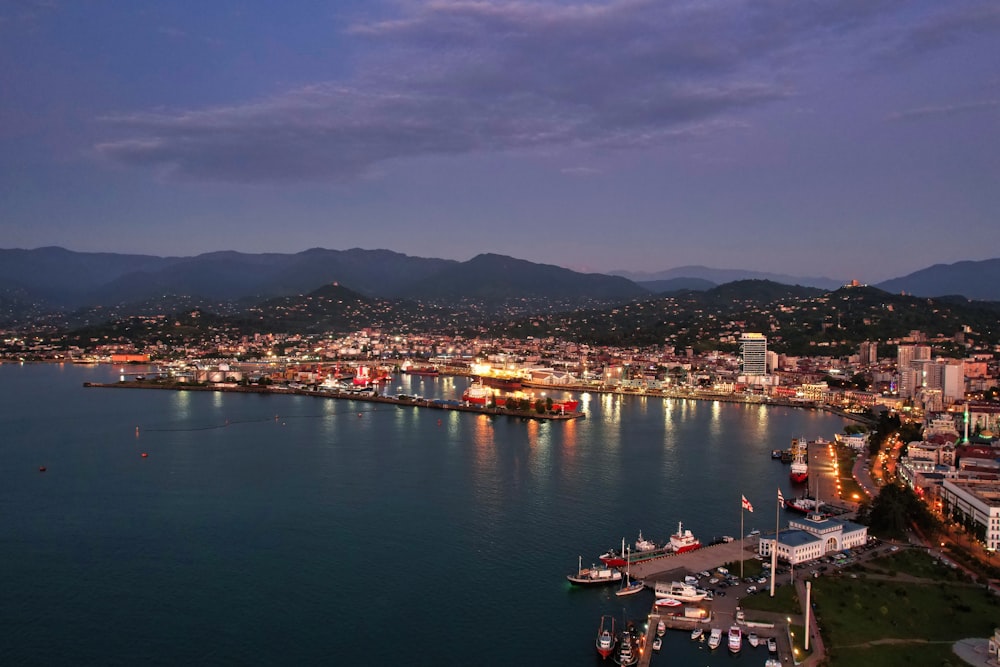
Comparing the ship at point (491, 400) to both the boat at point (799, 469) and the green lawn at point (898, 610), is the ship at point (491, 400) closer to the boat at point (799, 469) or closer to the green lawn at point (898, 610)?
the boat at point (799, 469)

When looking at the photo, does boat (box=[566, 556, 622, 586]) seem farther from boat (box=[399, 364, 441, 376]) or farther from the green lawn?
boat (box=[399, 364, 441, 376])

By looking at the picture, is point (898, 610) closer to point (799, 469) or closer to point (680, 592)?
point (680, 592)

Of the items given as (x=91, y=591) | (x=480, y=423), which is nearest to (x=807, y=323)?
(x=480, y=423)

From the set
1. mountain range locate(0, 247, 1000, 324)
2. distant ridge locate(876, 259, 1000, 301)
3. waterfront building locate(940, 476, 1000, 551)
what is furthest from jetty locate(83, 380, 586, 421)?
distant ridge locate(876, 259, 1000, 301)

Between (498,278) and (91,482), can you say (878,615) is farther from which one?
(498,278)

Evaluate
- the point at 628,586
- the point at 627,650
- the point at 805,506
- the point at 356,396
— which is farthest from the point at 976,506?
the point at 356,396

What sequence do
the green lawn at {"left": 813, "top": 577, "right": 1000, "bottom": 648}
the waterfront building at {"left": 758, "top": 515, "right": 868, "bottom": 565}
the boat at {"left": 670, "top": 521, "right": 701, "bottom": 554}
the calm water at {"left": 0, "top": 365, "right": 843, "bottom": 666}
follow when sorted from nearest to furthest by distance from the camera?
1. the green lawn at {"left": 813, "top": 577, "right": 1000, "bottom": 648}
2. the calm water at {"left": 0, "top": 365, "right": 843, "bottom": 666}
3. the waterfront building at {"left": 758, "top": 515, "right": 868, "bottom": 565}
4. the boat at {"left": 670, "top": 521, "right": 701, "bottom": 554}
